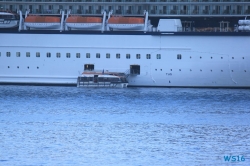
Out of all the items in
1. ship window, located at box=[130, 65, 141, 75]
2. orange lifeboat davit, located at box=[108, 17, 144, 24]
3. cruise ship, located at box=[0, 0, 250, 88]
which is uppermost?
orange lifeboat davit, located at box=[108, 17, 144, 24]

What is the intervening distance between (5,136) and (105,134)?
13.0 feet

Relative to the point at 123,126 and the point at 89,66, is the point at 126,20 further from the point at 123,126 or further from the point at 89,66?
the point at 123,126

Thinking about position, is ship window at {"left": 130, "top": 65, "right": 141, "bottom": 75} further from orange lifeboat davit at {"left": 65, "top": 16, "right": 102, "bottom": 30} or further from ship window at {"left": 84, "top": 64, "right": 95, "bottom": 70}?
orange lifeboat davit at {"left": 65, "top": 16, "right": 102, "bottom": 30}

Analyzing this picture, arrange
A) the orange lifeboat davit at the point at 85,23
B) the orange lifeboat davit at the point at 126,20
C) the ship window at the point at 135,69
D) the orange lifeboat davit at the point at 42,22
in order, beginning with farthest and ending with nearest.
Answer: the orange lifeboat davit at the point at 42,22 < the orange lifeboat davit at the point at 85,23 < the orange lifeboat davit at the point at 126,20 < the ship window at the point at 135,69

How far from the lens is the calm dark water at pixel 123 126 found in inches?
1431

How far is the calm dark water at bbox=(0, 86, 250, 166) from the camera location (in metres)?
36.3

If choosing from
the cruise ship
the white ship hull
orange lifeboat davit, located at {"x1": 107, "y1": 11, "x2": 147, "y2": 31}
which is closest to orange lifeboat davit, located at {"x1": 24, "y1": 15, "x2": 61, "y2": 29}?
the cruise ship

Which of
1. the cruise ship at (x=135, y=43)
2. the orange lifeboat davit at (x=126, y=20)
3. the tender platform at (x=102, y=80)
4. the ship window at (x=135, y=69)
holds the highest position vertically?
the orange lifeboat davit at (x=126, y=20)

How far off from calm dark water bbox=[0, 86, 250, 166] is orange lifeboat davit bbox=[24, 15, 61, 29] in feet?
13.4

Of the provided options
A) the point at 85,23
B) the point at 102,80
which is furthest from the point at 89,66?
the point at 85,23

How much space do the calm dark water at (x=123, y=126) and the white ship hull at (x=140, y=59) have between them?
52.4 inches

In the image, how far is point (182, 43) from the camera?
61.3 meters

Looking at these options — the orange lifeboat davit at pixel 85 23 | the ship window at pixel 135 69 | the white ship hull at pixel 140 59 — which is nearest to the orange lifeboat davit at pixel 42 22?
the white ship hull at pixel 140 59

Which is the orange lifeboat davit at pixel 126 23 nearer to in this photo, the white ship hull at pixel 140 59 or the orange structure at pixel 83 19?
the white ship hull at pixel 140 59
